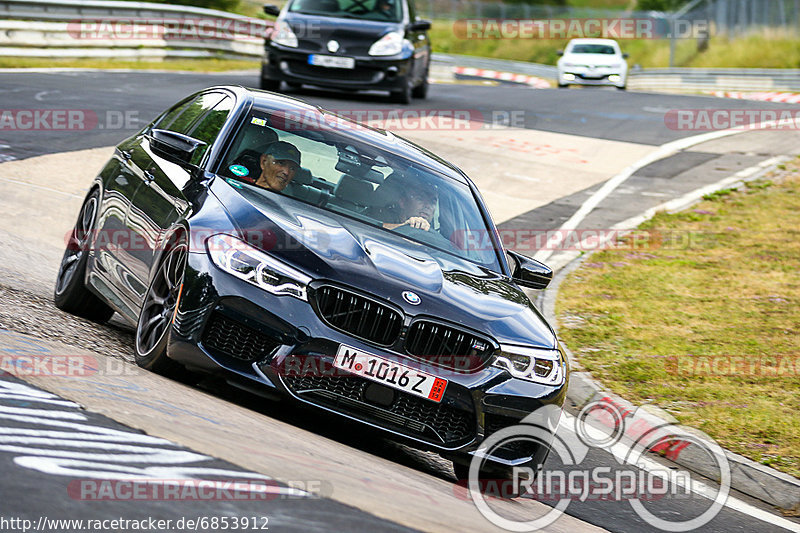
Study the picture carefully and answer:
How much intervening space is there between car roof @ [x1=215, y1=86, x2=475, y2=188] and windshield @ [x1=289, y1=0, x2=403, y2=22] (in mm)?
12356

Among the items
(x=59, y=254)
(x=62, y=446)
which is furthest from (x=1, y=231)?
(x=62, y=446)

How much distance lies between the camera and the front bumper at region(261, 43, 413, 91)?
18656 millimetres

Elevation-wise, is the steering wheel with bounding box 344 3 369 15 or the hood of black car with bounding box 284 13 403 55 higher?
the steering wheel with bounding box 344 3 369 15

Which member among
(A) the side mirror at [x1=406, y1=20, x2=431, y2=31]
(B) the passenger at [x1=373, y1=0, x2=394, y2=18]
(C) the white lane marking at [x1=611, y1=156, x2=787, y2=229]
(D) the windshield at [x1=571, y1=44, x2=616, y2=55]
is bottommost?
(C) the white lane marking at [x1=611, y1=156, x2=787, y2=229]

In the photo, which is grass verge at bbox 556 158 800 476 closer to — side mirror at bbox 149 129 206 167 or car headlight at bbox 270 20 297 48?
side mirror at bbox 149 129 206 167

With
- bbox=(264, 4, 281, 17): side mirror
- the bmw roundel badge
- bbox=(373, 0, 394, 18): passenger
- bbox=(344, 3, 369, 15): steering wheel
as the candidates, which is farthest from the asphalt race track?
bbox=(373, 0, 394, 18): passenger

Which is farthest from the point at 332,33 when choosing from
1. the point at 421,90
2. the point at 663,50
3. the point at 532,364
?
the point at 663,50

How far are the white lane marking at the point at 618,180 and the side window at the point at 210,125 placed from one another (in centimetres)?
547

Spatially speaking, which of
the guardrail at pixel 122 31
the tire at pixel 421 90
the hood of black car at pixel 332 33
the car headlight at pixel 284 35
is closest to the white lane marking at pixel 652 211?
the hood of black car at pixel 332 33

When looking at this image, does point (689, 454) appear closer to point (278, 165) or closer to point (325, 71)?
point (278, 165)

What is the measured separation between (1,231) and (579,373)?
4824mm

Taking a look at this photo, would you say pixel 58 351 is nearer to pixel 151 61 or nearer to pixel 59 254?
pixel 59 254

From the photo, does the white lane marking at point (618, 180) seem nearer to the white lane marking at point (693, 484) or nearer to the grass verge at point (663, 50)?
the white lane marking at point (693, 484)

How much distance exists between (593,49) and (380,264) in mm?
32776
